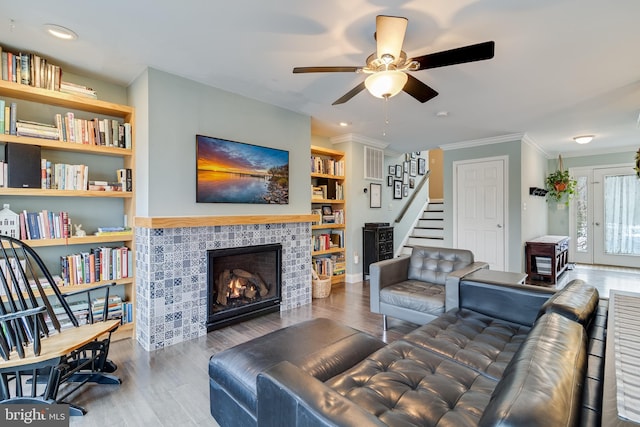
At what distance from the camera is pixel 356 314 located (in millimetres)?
3641

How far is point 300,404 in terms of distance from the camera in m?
1.00

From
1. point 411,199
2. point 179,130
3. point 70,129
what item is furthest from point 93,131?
point 411,199

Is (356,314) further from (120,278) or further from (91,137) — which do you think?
(91,137)

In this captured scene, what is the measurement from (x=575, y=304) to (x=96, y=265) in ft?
12.1

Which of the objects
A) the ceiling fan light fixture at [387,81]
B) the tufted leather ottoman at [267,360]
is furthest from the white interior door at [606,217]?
the tufted leather ottoman at [267,360]

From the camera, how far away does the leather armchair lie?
275 cm

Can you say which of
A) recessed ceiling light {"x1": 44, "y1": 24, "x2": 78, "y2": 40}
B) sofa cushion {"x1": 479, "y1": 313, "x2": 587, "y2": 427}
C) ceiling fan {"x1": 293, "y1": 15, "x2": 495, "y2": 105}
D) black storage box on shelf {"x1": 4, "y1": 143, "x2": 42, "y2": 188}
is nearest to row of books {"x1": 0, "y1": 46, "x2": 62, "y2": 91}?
recessed ceiling light {"x1": 44, "y1": 24, "x2": 78, "y2": 40}

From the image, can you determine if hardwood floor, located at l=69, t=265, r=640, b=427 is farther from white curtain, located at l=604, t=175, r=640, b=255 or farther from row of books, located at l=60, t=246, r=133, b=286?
white curtain, located at l=604, t=175, r=640, b=255

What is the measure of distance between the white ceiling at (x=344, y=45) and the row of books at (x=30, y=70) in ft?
0.30

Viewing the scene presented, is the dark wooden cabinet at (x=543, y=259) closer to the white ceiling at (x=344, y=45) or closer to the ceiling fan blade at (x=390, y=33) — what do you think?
the white ceiling at (x=344, y=45)

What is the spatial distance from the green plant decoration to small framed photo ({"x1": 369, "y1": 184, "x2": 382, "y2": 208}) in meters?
3.99

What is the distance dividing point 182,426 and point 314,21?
275cm

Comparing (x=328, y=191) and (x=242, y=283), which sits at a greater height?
(x=328, y=191)

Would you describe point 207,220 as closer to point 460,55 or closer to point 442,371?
point 442,371
